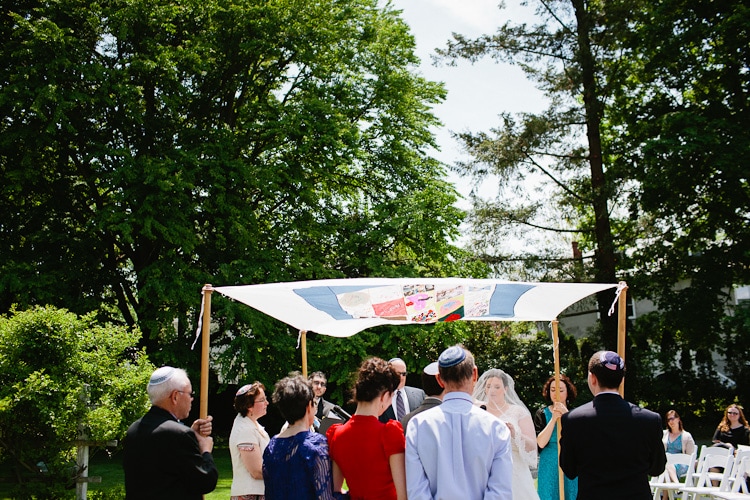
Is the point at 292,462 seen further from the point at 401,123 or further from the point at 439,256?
the point at 401,123

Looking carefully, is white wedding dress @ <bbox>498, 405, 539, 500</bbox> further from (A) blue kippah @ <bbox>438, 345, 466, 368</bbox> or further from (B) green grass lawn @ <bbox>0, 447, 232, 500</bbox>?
(B) green grass lawn @ <bbox>0, 447, 232, 500</bbox>

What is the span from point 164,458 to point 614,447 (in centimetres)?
267

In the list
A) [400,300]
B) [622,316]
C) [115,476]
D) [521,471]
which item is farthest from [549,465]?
[115,476]

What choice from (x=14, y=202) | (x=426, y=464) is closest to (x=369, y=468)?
(x=426, y=464)

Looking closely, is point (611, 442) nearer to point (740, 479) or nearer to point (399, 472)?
point (399, 472)

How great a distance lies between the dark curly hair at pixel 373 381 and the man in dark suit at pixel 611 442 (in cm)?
119

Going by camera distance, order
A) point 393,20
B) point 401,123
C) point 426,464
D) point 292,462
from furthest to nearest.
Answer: point 393,20 → point 401,123 → point 292,462 → point 426,464

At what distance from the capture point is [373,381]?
4352mm

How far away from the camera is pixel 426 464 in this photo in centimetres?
405

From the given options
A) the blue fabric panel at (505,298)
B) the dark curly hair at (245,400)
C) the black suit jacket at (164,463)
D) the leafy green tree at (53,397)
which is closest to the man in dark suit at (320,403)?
the dark curly hair at (245,400)

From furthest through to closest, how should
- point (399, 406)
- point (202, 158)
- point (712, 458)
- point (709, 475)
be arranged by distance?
point (202, 158), point (712, 458), point (709, 475), point (399, 406)

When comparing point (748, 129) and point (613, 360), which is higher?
point (748, 129)

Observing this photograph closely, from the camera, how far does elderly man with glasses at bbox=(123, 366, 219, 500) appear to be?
14.0 feet

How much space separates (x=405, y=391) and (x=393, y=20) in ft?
65.0
